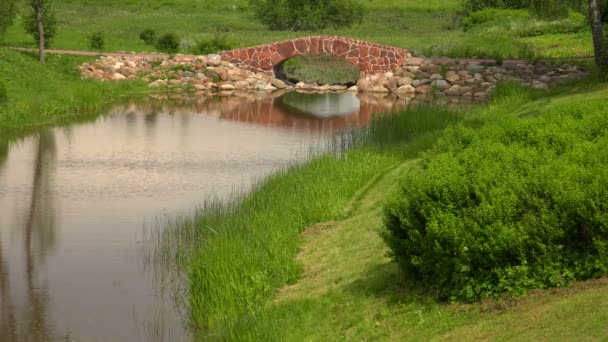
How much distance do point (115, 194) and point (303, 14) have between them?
4624 cm

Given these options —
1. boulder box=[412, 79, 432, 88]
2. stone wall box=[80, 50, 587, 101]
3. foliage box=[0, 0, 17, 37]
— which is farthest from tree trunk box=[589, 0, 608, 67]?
foliage box=[0, 0, 17, 37]

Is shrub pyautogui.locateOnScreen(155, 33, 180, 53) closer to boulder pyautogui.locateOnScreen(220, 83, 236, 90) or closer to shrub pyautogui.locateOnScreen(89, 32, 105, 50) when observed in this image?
shrub pyautogui.locateOnScreen(89, 32, 105, 50)

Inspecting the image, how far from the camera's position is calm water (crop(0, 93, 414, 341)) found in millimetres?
12070

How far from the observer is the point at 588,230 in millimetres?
8930

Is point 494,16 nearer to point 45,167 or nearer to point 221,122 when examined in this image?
point 221,122

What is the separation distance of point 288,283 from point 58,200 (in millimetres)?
7378

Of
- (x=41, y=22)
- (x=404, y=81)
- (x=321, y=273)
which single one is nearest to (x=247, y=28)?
(x=404, y=81)

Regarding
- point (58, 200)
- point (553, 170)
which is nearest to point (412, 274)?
point (553, 170)

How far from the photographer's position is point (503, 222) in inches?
361

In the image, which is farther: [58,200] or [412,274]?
[58,200]

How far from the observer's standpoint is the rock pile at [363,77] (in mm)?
38875

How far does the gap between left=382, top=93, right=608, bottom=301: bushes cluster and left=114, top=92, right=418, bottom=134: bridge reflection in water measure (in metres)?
18.2

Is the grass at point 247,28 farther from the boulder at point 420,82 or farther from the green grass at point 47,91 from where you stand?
the green grass at point 47,91

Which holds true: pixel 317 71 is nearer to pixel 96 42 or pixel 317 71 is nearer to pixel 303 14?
pixel 96 42
